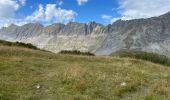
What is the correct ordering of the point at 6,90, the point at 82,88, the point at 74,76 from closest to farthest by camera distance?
1. the point at 6,90
2. the point at 82,88
3. the point at 74,76

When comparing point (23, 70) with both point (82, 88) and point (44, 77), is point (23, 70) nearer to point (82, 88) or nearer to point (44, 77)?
point (44, 77)

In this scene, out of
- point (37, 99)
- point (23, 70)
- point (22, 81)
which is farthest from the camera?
point (23, 70)

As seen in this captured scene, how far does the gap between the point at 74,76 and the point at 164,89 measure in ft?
20.6

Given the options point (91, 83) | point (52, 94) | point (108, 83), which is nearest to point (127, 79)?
point (108, 83)

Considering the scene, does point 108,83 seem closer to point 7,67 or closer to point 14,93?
point 14,93

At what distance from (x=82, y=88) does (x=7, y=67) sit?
8.80 m

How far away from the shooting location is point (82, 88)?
1847cm

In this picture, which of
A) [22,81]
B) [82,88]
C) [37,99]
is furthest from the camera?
[22,81]

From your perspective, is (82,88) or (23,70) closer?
(82,88)

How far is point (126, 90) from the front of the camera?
1880 cm

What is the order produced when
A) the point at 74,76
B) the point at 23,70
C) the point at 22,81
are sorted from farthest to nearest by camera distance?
1. the point at 23,70
2. the point at 74,76
3. the point at 22,81

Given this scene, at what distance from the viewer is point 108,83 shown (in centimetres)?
2078

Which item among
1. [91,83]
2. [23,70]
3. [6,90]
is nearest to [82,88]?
[91,83]

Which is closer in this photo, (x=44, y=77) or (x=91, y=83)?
(x=91, y=83)
